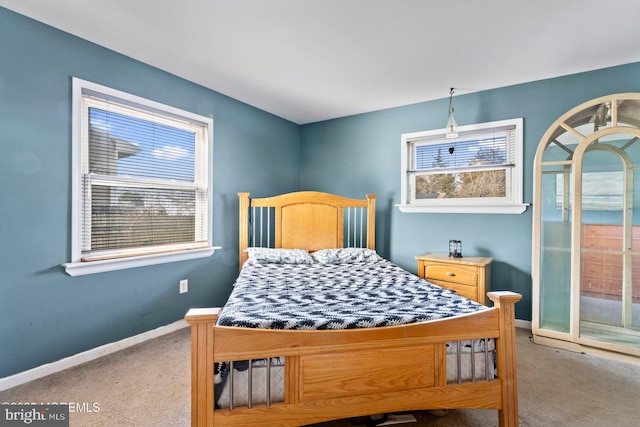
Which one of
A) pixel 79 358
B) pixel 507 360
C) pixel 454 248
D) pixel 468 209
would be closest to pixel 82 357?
pixel 79 358

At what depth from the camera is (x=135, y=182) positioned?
2.52m

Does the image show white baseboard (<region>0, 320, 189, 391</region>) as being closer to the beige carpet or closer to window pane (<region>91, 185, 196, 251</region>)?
the beige carpet

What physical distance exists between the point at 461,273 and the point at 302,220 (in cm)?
172

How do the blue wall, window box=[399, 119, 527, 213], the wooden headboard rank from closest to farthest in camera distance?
1. the blue wall
2. window box=[399, 119, 527, 213]
3. the wooden headboard

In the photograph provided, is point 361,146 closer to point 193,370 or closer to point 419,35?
point 419,35

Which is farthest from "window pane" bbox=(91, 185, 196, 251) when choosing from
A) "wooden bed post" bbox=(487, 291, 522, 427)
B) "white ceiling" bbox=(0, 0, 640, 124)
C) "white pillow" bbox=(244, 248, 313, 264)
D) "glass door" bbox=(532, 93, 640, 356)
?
"glass door" bbox=(532, 93, 640, 356)

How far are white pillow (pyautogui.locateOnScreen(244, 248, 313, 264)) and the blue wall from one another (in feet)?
1.43

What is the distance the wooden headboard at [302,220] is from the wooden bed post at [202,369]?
2147 millimetres

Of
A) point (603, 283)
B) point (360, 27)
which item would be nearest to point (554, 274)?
point (603, 283)

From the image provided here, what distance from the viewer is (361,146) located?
381cm

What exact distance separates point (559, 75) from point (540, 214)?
1267 millimetres

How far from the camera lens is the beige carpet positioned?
1616mm

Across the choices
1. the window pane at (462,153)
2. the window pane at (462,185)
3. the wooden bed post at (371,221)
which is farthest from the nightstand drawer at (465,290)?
the window pane at (462,153)

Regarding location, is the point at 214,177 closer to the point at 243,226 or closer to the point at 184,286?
the point at 243,226
